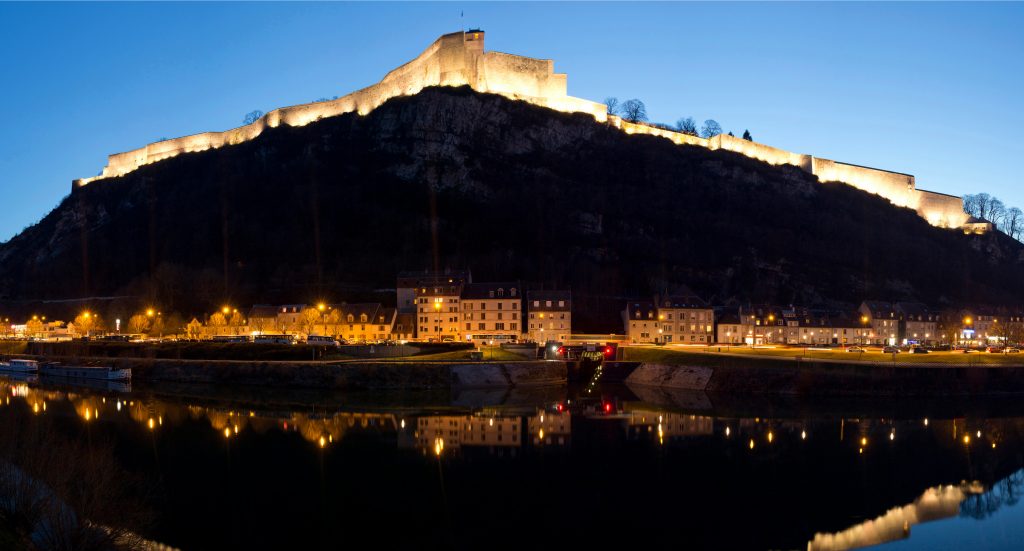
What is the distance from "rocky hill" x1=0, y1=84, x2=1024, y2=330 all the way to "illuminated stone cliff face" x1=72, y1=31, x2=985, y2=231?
376 centimetres

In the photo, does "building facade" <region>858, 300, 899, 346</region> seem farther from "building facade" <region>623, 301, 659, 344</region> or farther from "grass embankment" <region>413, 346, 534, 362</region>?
"grass embankment" <region>413, 346, 534, 362</region>

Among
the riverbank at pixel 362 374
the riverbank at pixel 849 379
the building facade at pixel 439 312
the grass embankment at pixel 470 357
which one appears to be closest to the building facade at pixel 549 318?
the building facade at pixel 439 312

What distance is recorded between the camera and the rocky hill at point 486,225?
268ft

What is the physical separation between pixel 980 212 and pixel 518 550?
151408 mm

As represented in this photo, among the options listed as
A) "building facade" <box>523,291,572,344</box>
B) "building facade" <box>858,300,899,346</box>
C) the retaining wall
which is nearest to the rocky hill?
"building facade" <box>523,291,572,344</box>

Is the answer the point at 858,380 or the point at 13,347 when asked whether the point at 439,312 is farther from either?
the point at 13,347

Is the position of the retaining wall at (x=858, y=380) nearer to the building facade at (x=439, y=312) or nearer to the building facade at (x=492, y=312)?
the building facade at (x=492, y=312)

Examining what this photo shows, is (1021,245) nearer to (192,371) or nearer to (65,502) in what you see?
(192,371)

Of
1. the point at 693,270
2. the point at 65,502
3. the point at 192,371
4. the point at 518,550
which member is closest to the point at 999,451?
the point at 518,550

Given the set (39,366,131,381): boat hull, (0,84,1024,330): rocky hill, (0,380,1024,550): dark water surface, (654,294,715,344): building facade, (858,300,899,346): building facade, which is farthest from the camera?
(0,84,1024,330): rocky hill

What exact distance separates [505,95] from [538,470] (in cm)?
8758

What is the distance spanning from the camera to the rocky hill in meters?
81.6

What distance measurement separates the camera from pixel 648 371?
158 feet

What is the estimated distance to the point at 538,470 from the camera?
24.3 meters
